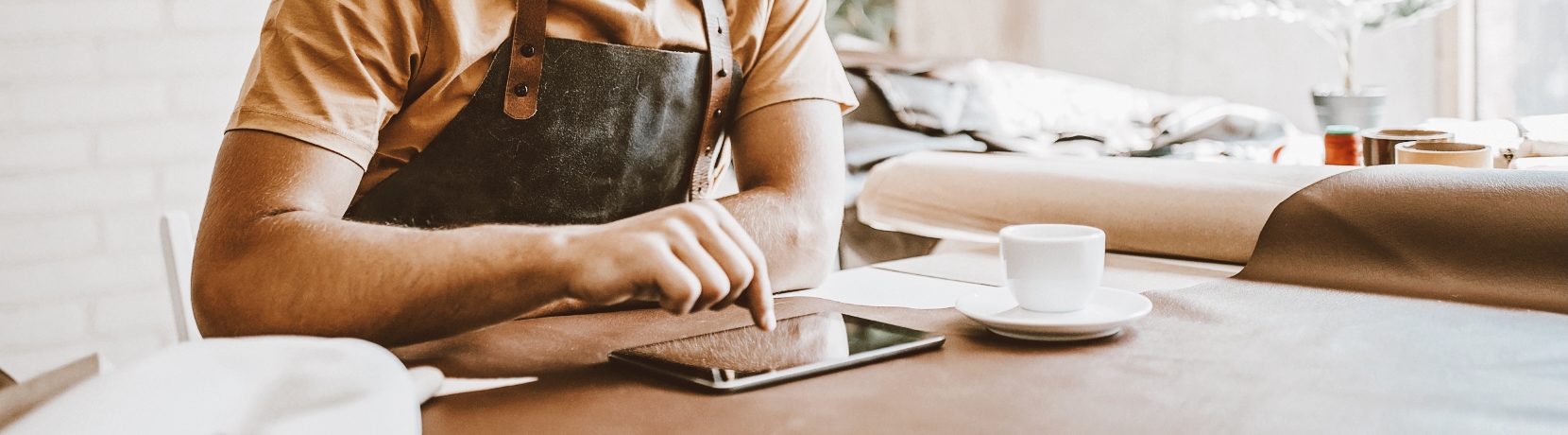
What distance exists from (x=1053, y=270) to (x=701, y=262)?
245 millimetres

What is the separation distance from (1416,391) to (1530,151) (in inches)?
29.3

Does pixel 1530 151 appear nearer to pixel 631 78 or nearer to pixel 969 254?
pixel 969 254

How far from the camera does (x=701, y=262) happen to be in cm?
72

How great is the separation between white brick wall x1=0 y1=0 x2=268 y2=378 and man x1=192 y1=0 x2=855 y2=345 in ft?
3.41

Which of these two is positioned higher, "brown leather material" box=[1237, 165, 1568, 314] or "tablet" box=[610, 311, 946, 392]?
"tablet" box=[610, 311, 946, 392]

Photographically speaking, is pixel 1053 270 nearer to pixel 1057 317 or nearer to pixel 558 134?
pixel 1057 317

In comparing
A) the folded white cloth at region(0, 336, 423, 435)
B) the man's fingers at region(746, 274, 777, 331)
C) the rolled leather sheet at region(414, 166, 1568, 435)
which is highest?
the folded white cloth at region(0, 336, 423, 435)

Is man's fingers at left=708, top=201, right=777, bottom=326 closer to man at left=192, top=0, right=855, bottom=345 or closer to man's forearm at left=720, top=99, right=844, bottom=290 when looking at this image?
man at left=192, top=0, right=855, bottom=345

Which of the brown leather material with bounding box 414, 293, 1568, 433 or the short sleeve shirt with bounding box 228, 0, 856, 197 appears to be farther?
the short sleeve shirt with bounding box 228, 0, 856, 197

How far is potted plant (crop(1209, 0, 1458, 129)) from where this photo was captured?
76.5 inches

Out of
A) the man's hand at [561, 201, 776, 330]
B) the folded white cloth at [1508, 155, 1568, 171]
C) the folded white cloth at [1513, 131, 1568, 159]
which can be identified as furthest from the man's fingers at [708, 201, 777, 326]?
the folded white cloth at [1513, 131, 1568, 159]

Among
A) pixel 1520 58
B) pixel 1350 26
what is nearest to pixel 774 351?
pixel 1350 26

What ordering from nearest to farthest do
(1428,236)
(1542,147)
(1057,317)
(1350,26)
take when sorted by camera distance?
(1057,317), (1428,236), (1542,147), (1350,26)

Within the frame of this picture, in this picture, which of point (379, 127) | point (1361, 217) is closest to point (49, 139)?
point (379, 127)
